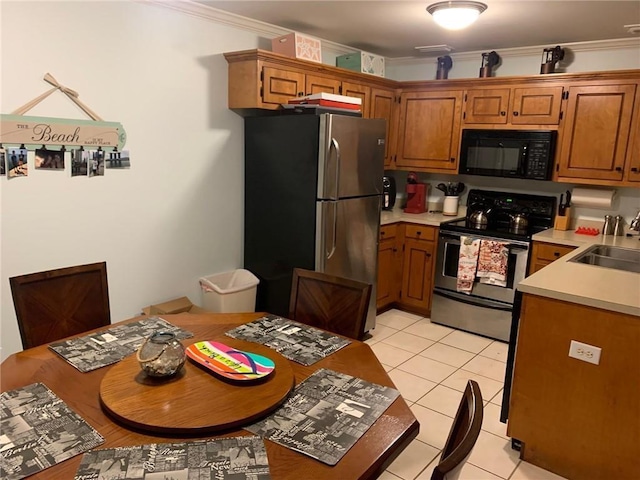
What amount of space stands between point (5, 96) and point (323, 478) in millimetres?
2364

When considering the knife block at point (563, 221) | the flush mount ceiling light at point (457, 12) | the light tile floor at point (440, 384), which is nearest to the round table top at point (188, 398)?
the light tile floor at point (440, 384)

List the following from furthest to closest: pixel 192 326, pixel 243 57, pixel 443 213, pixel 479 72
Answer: pixel 443 213 → pixel 479 72 → pixel 243 57 → pixel 192 326

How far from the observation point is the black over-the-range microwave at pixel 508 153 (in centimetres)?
370

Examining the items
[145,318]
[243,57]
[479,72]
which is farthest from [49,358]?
[479,72]

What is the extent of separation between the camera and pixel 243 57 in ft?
10.5

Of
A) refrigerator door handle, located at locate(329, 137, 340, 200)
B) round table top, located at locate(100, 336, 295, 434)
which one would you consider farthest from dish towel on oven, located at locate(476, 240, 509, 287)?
round table top, located at locate(100, 336, 295, 434)

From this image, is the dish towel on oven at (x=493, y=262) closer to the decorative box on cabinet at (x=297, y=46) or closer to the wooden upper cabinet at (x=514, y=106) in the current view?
the wooden upper cabinet at (x=514, y=106)

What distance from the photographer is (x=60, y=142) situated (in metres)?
2.57

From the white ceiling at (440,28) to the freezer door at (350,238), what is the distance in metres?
1.23

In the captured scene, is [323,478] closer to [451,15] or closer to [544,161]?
[451,15]

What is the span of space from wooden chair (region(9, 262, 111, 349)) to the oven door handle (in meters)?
2.75

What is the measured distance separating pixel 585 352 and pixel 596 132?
2.09 meters

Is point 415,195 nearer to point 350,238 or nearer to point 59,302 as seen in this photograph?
point 350,238

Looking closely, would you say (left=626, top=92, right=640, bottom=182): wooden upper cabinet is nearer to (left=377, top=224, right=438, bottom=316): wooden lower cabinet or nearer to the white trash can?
(left=377, top=224, right=438, bottom=316): wooden lower cabinet
